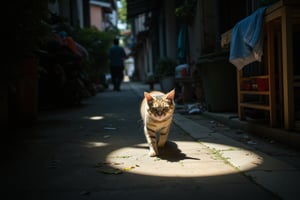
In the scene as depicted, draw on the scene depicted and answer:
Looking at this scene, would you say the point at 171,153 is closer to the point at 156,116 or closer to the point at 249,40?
the point at 156,116

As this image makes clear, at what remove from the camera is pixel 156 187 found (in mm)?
2498

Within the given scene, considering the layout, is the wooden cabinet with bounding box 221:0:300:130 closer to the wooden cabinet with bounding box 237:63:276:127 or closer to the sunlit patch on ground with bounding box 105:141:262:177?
the wooden cabinet with bounding box 237:63:276:127

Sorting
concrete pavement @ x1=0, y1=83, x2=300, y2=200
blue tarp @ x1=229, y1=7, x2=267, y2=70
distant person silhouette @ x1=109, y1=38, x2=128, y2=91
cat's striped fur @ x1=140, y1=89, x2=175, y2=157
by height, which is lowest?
concrete pavement @ x1=0, y1=83, x2=300, y2=200

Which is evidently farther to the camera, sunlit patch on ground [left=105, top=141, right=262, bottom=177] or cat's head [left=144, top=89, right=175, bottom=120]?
cat's head [left=144, top=89, right=175, bottom=120]

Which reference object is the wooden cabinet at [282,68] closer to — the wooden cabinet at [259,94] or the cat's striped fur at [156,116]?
the wooden cabinet at [259,94]

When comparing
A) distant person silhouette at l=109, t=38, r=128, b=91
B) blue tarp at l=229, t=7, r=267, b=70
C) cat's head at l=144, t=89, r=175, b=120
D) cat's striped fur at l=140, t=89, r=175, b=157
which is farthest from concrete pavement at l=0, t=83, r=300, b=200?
distant person silhouette at l=109, t=38, r=128, b=91

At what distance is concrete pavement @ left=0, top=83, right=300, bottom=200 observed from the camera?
2404 millimetres

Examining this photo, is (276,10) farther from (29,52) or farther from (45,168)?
(29,52)

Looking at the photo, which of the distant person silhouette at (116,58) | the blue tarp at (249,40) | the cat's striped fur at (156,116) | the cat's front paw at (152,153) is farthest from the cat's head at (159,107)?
the distant person silhouette at (116,58)

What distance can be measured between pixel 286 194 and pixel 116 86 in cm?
1287

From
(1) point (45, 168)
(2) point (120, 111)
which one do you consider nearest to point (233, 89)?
(2) point (120, 111)

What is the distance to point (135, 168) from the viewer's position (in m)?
3.04

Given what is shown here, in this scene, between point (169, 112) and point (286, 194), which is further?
point (169, 112)

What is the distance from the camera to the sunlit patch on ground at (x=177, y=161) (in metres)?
2.90
